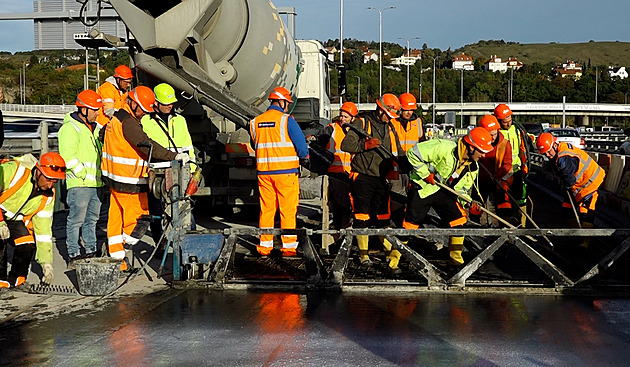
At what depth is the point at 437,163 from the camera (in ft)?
25.4

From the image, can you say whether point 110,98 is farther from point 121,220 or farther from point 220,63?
point 121,220

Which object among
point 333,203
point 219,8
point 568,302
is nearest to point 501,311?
point 568,302

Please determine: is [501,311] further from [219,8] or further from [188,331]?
[219,8]

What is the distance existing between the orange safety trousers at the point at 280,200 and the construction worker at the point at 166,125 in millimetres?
830

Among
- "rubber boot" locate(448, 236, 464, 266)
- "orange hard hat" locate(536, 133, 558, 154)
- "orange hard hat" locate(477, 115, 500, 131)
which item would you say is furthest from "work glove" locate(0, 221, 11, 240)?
"orange hard hat" locate(536, 133, 558, 154)

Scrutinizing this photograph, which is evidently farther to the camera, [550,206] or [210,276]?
[550,206]

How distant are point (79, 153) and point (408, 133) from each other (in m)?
3.83

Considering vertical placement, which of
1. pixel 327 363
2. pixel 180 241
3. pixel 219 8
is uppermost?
pixel 219 8

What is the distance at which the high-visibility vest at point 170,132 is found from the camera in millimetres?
8047

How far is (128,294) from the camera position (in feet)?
22.5

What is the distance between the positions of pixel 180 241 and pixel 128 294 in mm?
680

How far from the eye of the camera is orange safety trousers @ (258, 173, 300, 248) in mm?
8305

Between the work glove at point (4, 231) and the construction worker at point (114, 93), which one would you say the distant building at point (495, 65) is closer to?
the construction worker at point (114, 93)

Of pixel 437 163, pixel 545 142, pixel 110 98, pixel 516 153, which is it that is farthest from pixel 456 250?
pixel 110 98
